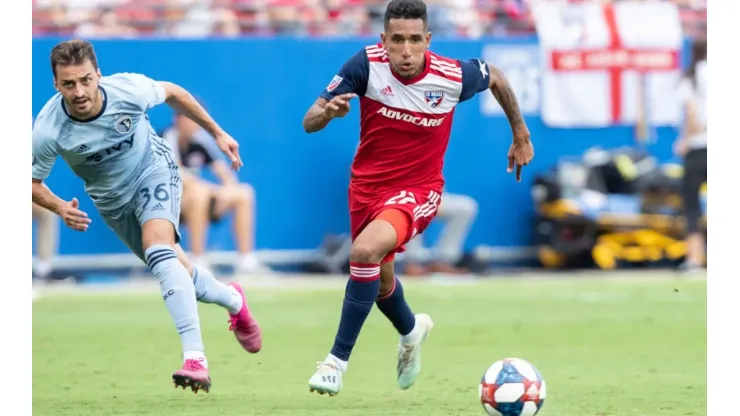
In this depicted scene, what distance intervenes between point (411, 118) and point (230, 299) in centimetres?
180

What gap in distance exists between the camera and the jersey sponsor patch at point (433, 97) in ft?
28.2

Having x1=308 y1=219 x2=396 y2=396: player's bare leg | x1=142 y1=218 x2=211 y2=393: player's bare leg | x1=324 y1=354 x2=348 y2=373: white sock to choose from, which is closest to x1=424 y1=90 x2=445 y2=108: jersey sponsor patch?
x1=308 y1=219 x2=396 y2=396: player's bare leg

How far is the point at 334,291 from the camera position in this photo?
16.1 metres

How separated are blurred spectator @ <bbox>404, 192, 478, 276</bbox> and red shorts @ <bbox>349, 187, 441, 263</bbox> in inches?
364

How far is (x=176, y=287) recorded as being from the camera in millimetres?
8258

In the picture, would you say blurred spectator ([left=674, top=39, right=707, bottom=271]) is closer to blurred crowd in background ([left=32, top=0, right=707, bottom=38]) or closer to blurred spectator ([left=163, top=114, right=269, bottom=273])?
blurred crowd in background ([left=32, top=0, right=707, bottom=38])

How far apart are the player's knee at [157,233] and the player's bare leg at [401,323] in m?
1.39

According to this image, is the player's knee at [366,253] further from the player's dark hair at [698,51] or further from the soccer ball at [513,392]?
the player's dark hair at [698,51]

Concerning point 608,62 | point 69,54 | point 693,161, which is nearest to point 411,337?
point 69,54

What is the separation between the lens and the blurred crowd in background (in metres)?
17.9

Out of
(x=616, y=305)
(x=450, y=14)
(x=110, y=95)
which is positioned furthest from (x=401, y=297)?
(x=450, y=14)

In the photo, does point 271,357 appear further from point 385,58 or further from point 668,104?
point 668,104

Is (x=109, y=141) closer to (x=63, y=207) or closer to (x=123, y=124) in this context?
(x=123, y=124)

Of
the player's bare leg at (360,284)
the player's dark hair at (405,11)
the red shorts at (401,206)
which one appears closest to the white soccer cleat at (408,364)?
the red shorts at (401,206)
